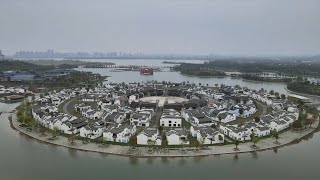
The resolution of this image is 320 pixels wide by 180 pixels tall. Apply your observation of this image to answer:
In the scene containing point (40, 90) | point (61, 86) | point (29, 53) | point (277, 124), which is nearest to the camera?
point (277, 124)

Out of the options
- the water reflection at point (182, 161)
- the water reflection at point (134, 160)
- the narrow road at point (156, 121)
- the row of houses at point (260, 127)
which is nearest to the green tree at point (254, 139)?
the row of houses at point (260, 127)

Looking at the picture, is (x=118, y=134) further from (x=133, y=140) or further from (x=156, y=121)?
(x=156, y=121)

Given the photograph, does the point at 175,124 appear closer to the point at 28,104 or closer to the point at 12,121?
the point at 12,121

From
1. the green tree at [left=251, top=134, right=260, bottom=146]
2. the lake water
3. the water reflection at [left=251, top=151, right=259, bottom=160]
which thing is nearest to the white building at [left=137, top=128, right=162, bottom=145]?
the lake water

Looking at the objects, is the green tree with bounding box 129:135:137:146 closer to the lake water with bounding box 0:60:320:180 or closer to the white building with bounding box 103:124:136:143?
the white building with bounding box 103:124:136:143

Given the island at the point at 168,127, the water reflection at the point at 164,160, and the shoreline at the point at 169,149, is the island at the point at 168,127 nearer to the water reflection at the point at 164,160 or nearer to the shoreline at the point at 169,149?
the shoreline at the point at 169,149

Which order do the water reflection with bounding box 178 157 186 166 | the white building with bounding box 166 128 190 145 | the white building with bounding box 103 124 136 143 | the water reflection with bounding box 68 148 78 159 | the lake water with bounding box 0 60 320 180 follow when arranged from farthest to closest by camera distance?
the white building with bounding box 103 124 136 143
the white building with bounding box 166 128 190 145
the water reflection with bounding box 68 148 78 159
the water reflection with bounding box 178 157 186 166
the lake water with bounding box 0 60 320 180

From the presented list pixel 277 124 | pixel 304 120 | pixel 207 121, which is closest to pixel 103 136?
pixel 207 121

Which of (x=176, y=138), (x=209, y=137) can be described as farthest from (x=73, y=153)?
(x=209, y=137)
